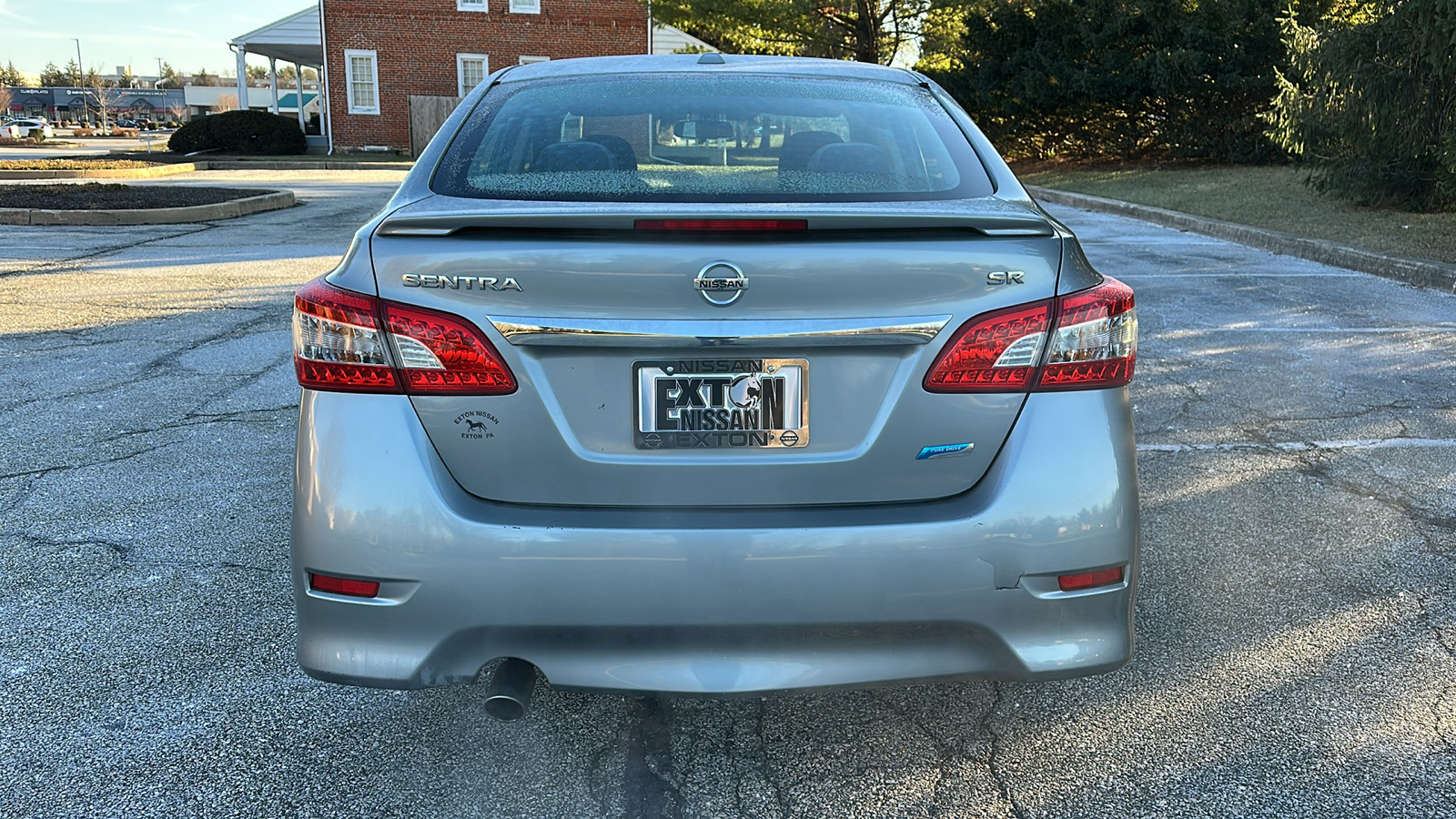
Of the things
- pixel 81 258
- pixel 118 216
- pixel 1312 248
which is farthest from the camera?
pixel 118 216

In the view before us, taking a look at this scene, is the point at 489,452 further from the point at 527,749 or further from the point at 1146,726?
the point at 1146,726

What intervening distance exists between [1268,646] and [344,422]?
257 cm

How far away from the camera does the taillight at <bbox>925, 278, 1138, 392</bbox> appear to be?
2.22 metres

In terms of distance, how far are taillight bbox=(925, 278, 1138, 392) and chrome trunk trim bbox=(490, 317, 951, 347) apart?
0.13 meters

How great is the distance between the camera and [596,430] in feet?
7.22

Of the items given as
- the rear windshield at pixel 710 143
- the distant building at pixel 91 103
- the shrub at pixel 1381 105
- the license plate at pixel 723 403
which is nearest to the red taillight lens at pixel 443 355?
the license plate at pixel 723 403

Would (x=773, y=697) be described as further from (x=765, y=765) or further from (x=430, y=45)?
(x=430, y=45)

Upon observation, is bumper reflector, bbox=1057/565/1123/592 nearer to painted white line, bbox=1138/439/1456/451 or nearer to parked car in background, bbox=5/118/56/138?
painted white line, bbox=1138/439/1456/451

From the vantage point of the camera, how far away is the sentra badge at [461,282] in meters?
2.16

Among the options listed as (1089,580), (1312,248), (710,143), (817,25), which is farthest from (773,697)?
(817,25)

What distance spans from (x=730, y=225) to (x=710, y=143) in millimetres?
837

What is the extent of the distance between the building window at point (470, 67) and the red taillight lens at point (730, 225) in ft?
112

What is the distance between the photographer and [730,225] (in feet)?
7.29

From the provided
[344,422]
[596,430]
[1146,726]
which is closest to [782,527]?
[596,430]
